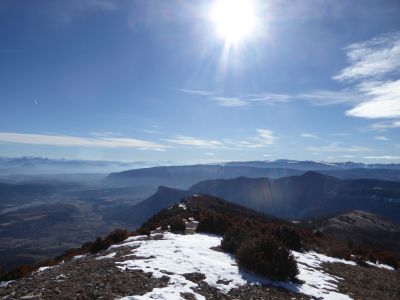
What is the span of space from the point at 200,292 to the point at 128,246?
7.56m

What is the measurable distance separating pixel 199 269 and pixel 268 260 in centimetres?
274

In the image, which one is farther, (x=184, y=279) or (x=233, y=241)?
(x=233, y=241)

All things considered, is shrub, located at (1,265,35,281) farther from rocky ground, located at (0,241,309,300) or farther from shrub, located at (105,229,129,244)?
shrub, located at (105,229,129,244)

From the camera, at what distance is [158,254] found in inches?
587

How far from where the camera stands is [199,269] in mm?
13125

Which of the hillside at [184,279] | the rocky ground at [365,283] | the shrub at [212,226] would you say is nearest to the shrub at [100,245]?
the hillside at [184,279]

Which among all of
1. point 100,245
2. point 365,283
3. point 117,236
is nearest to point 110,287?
point 100,245

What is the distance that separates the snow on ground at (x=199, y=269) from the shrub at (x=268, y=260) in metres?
0.36

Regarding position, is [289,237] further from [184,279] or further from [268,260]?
[184,279]

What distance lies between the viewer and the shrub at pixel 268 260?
13398 mm

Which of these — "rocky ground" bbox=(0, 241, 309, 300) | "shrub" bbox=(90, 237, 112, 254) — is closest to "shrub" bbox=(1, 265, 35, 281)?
"rocky ground" bbox=(0, 241, 309, 300)

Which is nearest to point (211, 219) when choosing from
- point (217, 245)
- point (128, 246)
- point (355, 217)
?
point (217, 245)

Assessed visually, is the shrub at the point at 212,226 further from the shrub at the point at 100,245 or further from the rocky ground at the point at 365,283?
the rocky ground at the point at 365,283

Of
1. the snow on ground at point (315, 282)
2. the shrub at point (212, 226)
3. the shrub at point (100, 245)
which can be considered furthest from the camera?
the shrub at point (212, 226)
